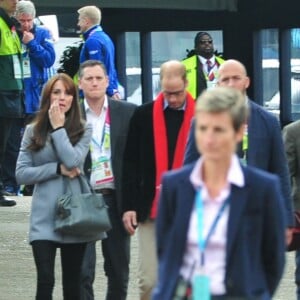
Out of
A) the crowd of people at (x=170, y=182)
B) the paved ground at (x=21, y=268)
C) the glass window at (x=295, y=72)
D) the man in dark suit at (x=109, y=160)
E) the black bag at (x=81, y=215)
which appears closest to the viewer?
the crowd of people at (x=170, y=182)

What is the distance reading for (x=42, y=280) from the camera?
24.0 feet

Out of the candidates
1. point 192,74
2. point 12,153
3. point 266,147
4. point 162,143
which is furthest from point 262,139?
point 192,74

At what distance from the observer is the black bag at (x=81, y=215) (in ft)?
23.9

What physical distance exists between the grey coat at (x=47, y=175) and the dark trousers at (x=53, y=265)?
7cm

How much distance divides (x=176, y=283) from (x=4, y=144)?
25.9 feet

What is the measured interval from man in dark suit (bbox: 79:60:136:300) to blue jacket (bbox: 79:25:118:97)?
4376mm

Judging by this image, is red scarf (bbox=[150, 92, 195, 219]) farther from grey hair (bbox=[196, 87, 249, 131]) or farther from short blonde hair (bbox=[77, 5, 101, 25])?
short blonde hair (bbox=[77, 5, 101, 25])

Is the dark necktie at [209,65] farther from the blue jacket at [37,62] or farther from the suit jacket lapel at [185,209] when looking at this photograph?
the suit jacket lapel at [185,209]

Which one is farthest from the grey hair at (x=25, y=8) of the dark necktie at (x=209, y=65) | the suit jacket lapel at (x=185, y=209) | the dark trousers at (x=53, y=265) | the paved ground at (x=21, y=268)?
the suit jacket lapel at (x=185, y=209)

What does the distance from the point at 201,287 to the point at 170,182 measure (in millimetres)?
474

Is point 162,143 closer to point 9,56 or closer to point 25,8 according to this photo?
point 9,56

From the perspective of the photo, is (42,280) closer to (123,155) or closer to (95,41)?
(123,155)

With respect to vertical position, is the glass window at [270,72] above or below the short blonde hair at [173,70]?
below

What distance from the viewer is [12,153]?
12664mm
